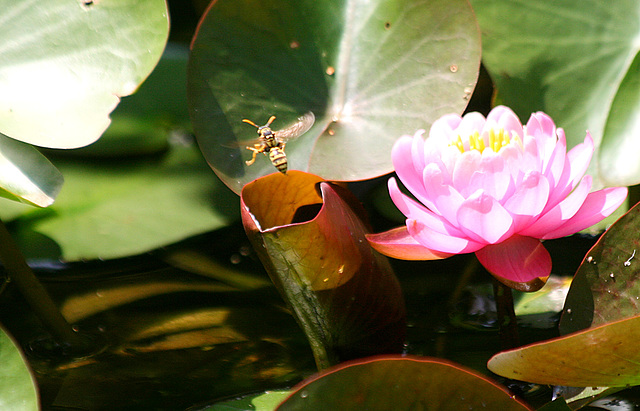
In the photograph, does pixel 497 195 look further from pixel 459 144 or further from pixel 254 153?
pixel 254 153

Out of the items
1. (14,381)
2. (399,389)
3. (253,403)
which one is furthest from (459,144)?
(14,381)

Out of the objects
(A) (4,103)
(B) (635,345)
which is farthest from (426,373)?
(A) (4,103)

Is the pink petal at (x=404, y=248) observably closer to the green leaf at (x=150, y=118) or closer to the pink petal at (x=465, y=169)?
the pink petal at (x=465, y=169)

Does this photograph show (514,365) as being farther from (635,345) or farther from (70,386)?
(70,386)

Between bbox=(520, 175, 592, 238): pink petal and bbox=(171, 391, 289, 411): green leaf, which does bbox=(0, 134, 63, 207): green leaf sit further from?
bbox=(520, 175, 592, 238): pink petal

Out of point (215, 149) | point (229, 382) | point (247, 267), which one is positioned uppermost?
point (215, 149)

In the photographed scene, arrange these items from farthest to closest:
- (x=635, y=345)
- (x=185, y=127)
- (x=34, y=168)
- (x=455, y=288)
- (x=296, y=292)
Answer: (x=185, y=127)
(x=455, y=288)
(x=34, y=168)
(x=296, y=292)
(x=635, y=345)
